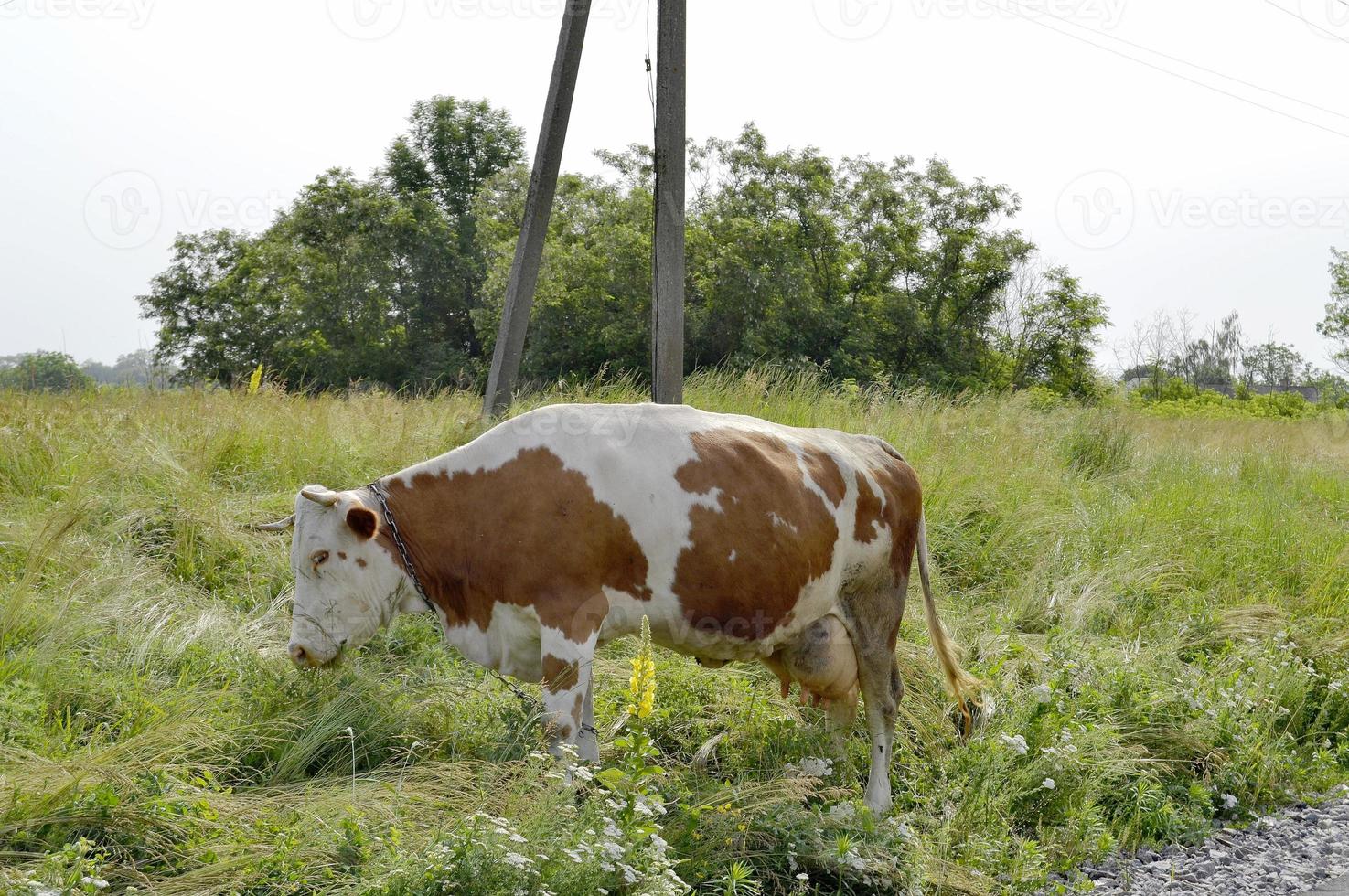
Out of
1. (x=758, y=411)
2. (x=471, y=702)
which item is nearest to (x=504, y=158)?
(x=758, y=411)

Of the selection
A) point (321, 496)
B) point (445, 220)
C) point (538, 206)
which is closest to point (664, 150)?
point (538, 206)

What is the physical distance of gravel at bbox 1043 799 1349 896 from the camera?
461 cm

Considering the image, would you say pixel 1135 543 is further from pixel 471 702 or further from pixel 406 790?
pixel 406 790

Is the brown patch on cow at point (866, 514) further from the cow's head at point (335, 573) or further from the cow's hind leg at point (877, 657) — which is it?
the cow's head at point (335, 573)

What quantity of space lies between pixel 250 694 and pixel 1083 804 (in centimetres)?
403

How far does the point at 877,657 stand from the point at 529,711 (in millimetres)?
1727

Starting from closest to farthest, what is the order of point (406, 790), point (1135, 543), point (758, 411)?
point (406, 790) → point (1135, 543) → point (758, 411)

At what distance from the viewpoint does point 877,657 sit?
5.12m

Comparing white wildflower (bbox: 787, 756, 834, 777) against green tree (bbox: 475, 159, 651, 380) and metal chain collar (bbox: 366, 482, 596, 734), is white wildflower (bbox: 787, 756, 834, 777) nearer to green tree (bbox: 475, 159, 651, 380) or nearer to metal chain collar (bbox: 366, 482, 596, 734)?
metal chain collar (bbox: 366, 482, 596, 734)

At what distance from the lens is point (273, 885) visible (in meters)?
3.42

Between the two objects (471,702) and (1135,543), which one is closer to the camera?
(471,702)

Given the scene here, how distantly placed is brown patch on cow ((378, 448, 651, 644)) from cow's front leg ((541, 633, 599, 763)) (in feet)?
0.20

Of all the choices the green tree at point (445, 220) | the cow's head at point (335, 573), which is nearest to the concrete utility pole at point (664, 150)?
the cow's head at point (335, 573)

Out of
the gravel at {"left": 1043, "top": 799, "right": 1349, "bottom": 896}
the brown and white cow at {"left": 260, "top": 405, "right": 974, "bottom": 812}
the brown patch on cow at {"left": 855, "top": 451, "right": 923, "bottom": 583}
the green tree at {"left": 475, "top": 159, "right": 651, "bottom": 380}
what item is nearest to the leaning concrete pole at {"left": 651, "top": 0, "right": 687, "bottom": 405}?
the brown patch on cow at {"left": 855, "top": 451, "right": 923, "bottom": 583}
